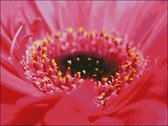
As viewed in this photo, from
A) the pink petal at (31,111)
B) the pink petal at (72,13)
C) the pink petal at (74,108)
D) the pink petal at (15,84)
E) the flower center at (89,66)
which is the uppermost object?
the pink petal at (72,13)

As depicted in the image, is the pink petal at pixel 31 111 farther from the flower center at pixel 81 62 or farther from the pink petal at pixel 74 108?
the flower center at pixel 81 62

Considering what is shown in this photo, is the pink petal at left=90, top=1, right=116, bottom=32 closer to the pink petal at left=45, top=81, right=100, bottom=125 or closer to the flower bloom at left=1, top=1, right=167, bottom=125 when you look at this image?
the flower bloom at left=1, top=1, right=167, bottom=125

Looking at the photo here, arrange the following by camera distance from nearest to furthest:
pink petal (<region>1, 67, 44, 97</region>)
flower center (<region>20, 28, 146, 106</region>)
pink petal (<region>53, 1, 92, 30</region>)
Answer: pink petal (<region>1, 67, 44, 97</region>), flower center (<region>20, 28, 146, 106</region>), pink petal (<region>53, 1, 92, 30</region>)

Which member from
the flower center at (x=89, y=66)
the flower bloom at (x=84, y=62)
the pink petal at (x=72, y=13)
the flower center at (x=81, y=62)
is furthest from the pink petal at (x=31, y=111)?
the pink petal at (x=72, y=13)

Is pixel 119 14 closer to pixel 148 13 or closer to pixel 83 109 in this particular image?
pixel 148 13

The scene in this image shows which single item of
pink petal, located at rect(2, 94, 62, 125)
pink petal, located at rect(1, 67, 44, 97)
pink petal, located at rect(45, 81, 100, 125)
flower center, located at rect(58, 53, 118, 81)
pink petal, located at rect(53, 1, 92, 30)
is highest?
pink petal, located at rect(53, 1, 92, 30)

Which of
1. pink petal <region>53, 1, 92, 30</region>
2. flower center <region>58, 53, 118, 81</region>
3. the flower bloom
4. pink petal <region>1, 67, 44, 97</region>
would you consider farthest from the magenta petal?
pink petal <region>53, 1, 92, 30</region>

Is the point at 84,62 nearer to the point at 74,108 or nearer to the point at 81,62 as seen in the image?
the point at 81,62

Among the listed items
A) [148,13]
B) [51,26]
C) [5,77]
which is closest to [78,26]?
[51,26]
